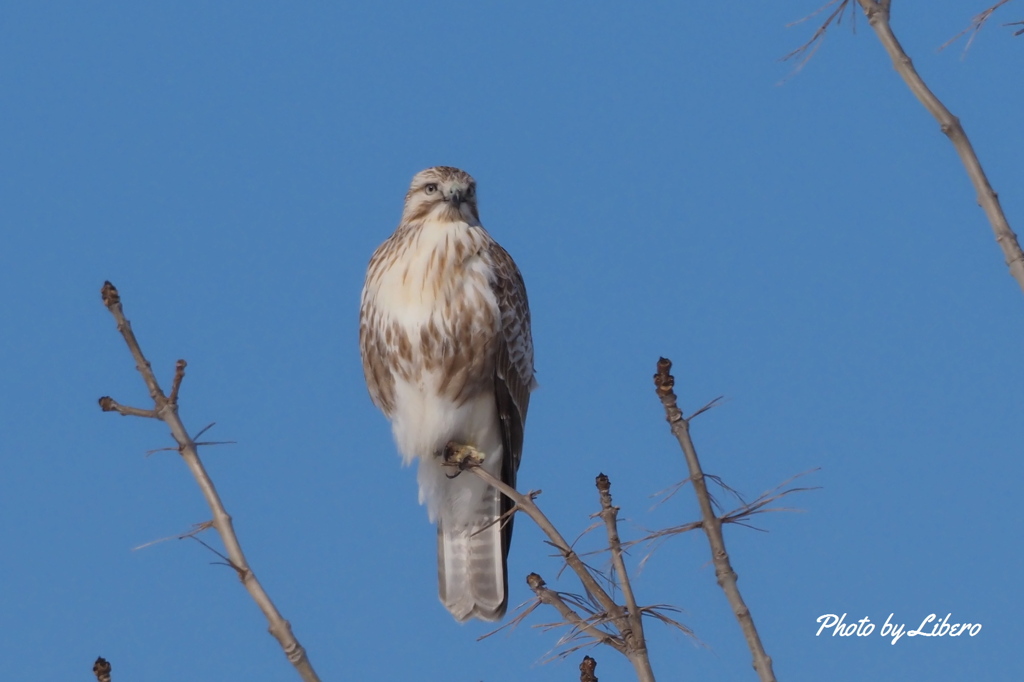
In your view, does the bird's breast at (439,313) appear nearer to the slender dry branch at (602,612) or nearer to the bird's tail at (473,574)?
the bird's tail at (473,574)

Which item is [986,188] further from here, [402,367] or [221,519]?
[402,367]

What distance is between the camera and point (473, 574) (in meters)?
6.67

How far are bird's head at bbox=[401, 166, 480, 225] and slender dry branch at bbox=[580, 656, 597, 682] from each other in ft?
12.1

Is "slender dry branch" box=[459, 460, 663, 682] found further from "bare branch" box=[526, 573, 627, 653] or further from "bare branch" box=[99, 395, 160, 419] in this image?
"bare branch" box=[99, 395, 160, 419]

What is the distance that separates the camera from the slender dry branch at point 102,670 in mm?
2520

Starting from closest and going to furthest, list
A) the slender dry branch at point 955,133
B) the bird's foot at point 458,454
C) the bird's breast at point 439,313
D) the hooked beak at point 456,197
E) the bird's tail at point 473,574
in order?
→ 1. the slender dry branch at point 955,133
2. the bird's breast at point 439,313
3. the hooked beak at point 456,197
4. the bird's foot at point 458,454
5. the bird's tail at point 473,574

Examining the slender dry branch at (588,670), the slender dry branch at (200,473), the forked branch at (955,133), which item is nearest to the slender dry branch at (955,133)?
the forked branch at (955,133)

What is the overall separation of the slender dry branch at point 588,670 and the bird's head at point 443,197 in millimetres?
3677

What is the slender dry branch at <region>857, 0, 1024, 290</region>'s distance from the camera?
2.45m

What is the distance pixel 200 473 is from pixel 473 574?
419cm

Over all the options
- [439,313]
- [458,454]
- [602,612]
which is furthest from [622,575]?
[458,454]

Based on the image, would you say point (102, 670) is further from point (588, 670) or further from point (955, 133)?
point (955, 133)

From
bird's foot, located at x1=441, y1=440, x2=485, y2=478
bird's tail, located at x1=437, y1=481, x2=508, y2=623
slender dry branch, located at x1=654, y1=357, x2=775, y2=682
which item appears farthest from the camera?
bird's tail, located at x1=437, y1=481, x2=508, y2=623

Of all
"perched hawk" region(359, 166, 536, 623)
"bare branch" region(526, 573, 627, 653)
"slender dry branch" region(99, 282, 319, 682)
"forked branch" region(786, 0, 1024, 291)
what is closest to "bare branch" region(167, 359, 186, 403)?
"slender dry branch" region(99, 282, 319, 682)
